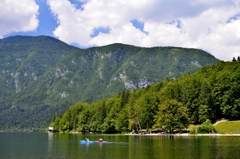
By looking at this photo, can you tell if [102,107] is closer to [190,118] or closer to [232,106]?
[190,118]

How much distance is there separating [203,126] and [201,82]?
100ft

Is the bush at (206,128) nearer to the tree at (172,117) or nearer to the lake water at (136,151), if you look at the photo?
the tree at (172,117)

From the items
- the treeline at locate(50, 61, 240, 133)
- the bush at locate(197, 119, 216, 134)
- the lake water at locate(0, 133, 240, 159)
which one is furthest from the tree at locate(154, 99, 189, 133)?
the lake water at locate(0, 133, 240, 159)

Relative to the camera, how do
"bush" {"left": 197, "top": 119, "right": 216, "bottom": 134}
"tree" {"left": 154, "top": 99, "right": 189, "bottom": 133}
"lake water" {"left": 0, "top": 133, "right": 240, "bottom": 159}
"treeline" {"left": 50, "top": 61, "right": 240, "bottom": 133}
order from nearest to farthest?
"lake water" {"left": 0, "top": 133, "right": 240, "bottom": 159} < "bush" {"left": 197, "top": 119, "right": 216, "bottom": 134} < "tree" {"left": 154, "top": 99, "right": 189, "bottom": 133} < "treeline" {"left": 50, "top": 61, "right": 240, "bottom": 133}

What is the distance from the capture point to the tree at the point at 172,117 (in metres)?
121

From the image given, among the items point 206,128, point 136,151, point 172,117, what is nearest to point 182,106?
point 172,117

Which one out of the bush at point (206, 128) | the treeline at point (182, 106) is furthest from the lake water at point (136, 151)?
the treeline at point (182, 106)

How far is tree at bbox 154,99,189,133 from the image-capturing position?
121m

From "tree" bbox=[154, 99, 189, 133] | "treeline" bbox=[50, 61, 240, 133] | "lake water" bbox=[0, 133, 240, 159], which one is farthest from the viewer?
"treeline" bbox=[50, 61, 240, 133]

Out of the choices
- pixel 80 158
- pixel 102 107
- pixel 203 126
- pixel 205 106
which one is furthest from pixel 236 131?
pixel 102 107

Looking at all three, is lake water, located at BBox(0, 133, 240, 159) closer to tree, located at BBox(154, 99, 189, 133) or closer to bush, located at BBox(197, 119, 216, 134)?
bush, located at BBox(197, 119, 216, 134)

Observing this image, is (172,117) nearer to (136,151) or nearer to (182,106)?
(182,106)

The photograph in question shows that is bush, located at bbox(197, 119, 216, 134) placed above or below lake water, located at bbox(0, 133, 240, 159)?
above

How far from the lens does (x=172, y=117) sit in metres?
120
